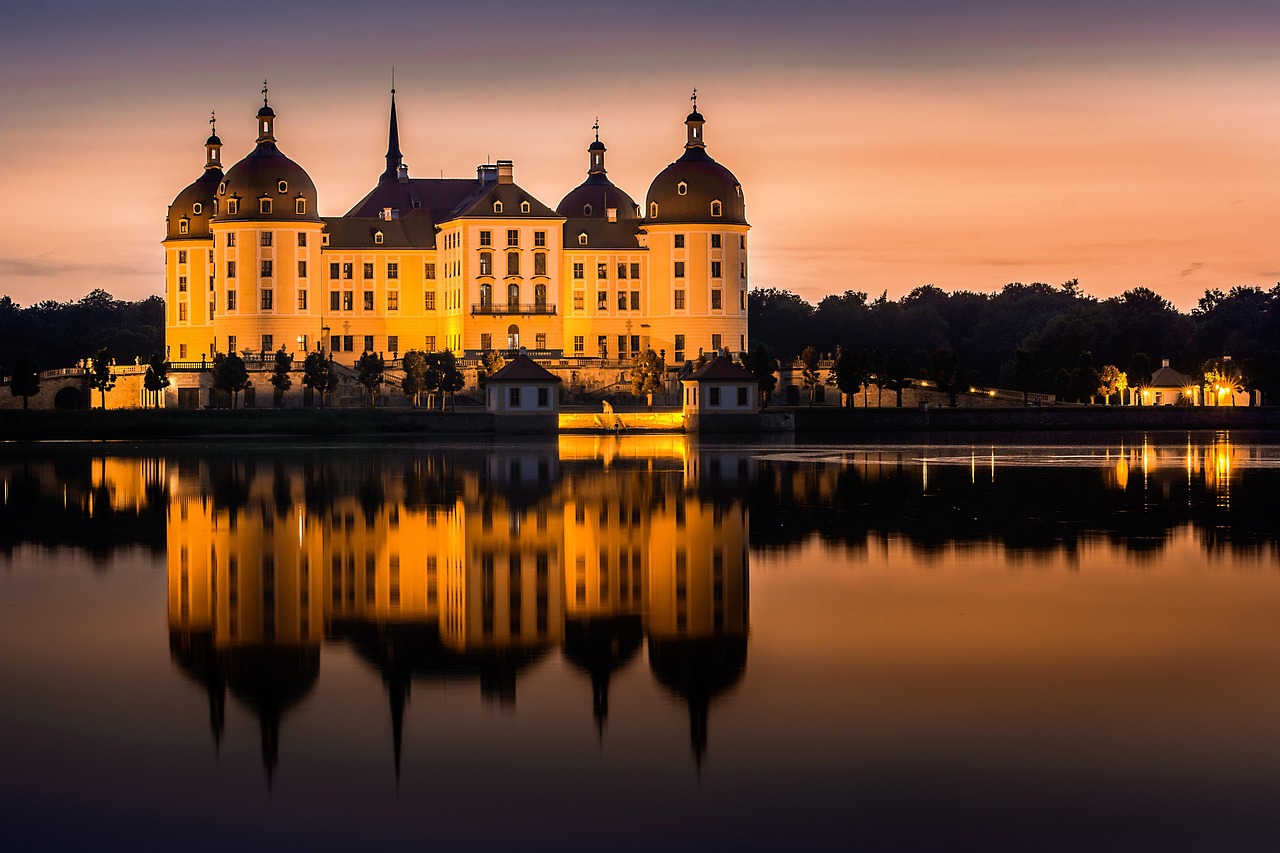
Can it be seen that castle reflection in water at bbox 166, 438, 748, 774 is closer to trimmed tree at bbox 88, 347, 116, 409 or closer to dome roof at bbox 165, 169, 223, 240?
trimmed tree at bbox 88, 347, 116, 409

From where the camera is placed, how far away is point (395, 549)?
66.7 ft

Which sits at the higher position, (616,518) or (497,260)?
(497,260)

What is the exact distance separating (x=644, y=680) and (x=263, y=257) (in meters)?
78.0

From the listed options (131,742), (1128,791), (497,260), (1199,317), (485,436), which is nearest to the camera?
(1128,791)

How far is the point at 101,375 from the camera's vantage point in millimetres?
76188

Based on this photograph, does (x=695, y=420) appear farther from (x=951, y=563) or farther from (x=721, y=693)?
(x=721, y=693)

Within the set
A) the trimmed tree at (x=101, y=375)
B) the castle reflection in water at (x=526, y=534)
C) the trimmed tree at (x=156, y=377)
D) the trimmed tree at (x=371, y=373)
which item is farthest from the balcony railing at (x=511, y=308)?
the castle reflection in water at (x=526, y=534)

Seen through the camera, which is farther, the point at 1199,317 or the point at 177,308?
the point at 1199,317

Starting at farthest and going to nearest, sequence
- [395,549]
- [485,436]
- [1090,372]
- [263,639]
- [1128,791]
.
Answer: [1090,372] < [485,436] < [395,549] < [263,639] < [1128,791]

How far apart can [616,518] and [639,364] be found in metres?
54.8

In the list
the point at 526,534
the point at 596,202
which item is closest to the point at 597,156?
the point at 596,202

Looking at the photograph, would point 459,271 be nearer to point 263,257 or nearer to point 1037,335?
point 263,257

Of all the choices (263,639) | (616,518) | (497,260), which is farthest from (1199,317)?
(263,639)

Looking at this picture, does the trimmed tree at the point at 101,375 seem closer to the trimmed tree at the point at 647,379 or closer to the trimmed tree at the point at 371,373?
the trimmed tree at the point at 371,373
